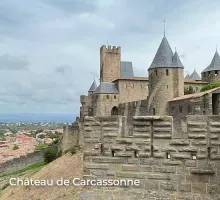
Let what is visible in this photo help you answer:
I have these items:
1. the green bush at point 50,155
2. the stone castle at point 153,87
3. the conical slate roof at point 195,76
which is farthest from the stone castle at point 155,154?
the conical slate roof at point 195,76

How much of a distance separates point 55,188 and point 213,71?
28.1m

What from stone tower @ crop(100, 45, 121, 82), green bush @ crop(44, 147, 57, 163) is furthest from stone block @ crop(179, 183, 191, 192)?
stone tower @ crop(100, 45, 121, 82)

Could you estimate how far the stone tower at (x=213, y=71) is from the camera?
145ft

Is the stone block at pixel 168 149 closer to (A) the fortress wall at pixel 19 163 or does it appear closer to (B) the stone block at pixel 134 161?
(B) the stone block at pixel 134 161

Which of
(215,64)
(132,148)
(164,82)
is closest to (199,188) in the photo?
(132,148)

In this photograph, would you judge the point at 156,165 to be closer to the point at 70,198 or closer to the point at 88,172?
the point at 88,172

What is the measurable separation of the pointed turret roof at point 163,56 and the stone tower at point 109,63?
42.8 ft

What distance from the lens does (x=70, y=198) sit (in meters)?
20.3

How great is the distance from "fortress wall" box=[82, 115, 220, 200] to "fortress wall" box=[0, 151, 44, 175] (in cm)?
3821

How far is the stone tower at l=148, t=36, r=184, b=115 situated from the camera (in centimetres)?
3597

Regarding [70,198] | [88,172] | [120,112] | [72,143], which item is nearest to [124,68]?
[120,112]

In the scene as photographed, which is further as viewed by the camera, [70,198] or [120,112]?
[120,112]

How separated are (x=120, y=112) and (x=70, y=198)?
24142 millimetres

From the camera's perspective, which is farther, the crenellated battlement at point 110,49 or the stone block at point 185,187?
the crenellated battlement at point 110,49
